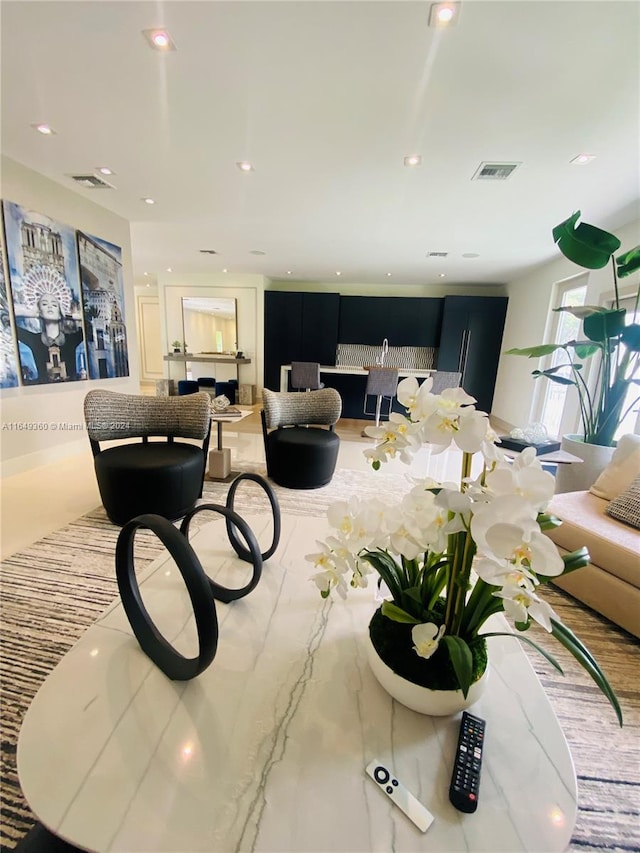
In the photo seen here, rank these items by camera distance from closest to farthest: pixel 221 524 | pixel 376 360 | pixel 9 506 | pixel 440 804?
pixel 440 804 → pixel 221 524 → pixel 9 506 → pixel 376 360

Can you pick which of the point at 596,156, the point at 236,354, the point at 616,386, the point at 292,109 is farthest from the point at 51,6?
the point at 236,354

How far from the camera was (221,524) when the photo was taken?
4.68ft

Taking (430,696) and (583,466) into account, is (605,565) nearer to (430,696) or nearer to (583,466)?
(583,466)

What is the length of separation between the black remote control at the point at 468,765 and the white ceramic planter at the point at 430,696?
4 centimetres

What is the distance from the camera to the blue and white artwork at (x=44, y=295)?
117 inches

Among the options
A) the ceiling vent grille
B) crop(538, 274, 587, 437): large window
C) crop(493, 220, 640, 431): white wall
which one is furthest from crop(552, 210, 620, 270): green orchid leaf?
the ceiling vent grille

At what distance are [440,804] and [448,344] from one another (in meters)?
6.64

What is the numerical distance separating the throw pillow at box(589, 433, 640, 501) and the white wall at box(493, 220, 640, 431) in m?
2.32

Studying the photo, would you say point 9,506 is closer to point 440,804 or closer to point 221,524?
point 221,524

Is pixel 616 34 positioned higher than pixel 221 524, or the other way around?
pixel 616 34

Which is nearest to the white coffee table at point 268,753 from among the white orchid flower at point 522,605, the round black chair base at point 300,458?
the white orchid flower at point 522,605

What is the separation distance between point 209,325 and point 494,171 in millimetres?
6049

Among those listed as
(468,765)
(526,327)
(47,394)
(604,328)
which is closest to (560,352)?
(526,327)

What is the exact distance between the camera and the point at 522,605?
1.69 ft
